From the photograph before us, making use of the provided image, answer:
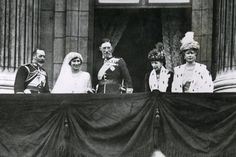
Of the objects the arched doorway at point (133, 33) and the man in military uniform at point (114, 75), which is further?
the arched doorway at point (133, 33)

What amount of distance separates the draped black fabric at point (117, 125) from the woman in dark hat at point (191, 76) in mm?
785

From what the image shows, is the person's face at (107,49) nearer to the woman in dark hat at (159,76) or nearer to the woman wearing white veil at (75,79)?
the woman wearing white veil at (75,79)

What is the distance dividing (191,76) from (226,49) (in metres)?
2.23

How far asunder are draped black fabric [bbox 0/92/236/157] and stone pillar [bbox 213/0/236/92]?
2430mm

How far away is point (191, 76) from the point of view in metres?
18.5

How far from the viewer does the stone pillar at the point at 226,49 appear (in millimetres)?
20141

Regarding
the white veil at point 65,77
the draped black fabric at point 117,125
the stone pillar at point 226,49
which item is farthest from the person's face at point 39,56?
the stone pillar at point 226,49

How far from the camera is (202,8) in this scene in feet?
74.3

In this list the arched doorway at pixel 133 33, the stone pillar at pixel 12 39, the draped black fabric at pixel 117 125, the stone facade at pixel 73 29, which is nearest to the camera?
the draped black fabric at pixel 117 125

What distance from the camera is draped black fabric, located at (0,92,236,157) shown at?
694 inches

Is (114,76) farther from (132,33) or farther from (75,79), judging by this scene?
(132,33)

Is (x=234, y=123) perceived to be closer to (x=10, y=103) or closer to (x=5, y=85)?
(x=10, y=103)

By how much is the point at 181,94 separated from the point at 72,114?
7.02 feet

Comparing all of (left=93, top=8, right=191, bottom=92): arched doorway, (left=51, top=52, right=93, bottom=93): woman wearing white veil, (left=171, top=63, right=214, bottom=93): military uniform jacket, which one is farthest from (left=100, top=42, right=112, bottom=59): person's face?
(left=93, top=8, right=191, bottom=92): arched doorway
